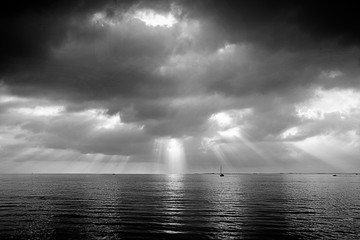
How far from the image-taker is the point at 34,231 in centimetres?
4272

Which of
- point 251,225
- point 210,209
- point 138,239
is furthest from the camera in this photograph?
point 210,209

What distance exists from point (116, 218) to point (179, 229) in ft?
46.7

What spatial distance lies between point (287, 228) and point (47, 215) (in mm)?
42906

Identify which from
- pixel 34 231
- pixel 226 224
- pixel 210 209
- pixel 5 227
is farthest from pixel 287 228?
pixel 5 227

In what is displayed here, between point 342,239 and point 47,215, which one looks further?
point 47,215

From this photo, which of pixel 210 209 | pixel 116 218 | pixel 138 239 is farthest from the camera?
pixel 210 209

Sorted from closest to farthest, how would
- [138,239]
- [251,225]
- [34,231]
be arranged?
1. [138,239]
2. [34,231]
3. [251,225]

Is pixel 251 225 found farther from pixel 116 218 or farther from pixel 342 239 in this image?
pixel 116 218

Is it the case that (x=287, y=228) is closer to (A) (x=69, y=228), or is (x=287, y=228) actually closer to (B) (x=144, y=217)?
(B) (x=144, y=217)

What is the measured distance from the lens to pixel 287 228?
149 feet

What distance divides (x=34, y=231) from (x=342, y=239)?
4270cm

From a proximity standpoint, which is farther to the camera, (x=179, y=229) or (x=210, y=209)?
(x=210, y=209)

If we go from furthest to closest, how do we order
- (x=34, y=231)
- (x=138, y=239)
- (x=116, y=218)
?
1. (x=116, y=218)
2. (x=34, y=231)
3. (x=138, y=239)

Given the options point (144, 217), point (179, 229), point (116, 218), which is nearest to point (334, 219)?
point (179, 229)
